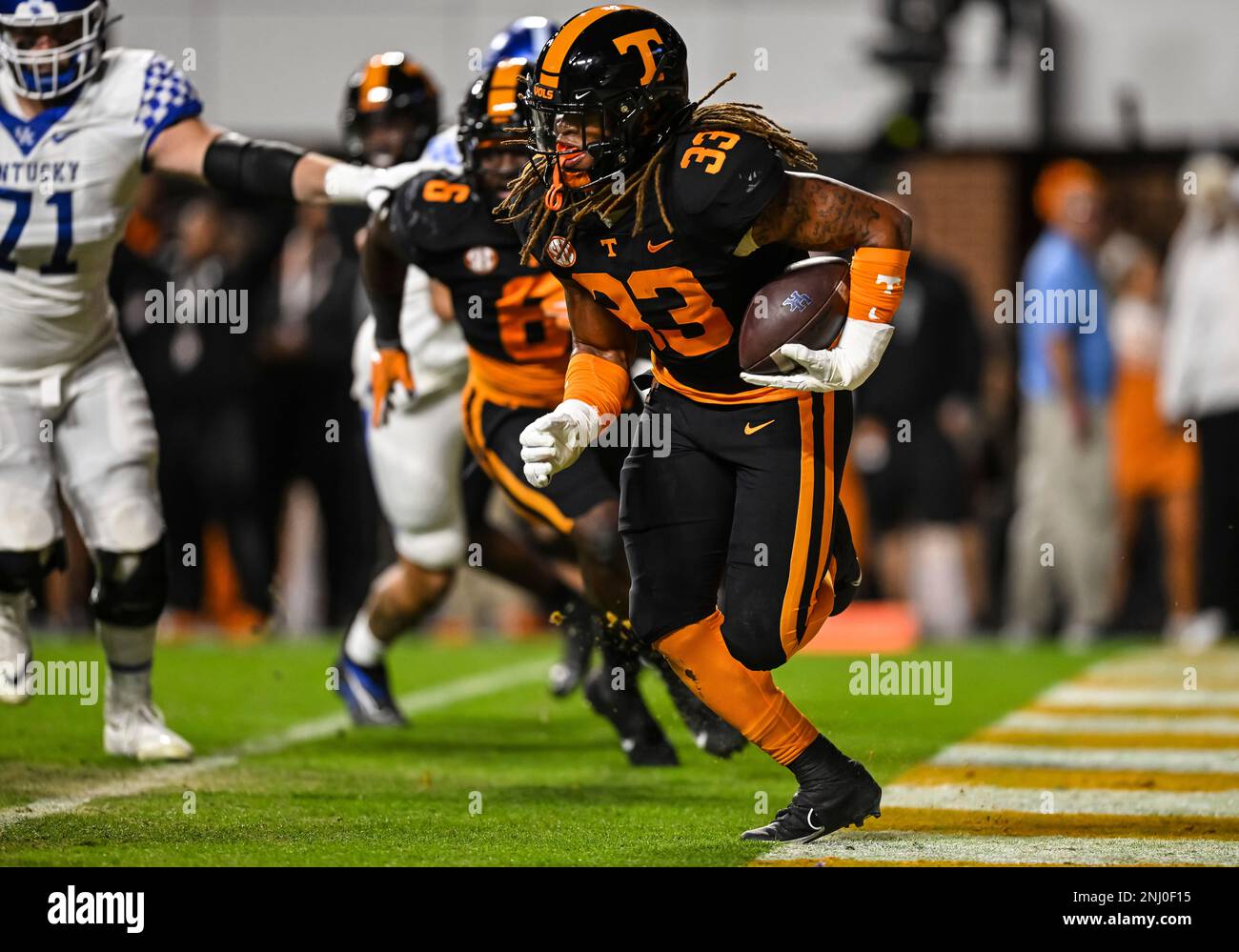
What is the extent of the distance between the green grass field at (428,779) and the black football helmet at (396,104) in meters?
1.99

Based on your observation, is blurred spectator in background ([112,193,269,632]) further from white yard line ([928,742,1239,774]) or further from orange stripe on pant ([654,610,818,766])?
orange stripe on pant ([654,610,818,766])

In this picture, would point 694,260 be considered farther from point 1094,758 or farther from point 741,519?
point 1094,758

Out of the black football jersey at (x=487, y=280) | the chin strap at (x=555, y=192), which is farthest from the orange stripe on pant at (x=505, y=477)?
the chin strap at (x=555, y=192)

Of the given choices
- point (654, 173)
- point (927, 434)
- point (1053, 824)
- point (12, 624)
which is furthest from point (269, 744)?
point (927, 434)

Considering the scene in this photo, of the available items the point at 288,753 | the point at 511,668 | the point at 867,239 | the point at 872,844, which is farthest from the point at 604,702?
the point at 511,668

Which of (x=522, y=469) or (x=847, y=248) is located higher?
(x=847, y=248)

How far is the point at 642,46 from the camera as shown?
433 cm

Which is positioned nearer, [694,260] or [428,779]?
[694,260]

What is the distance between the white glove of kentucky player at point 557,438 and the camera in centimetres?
420

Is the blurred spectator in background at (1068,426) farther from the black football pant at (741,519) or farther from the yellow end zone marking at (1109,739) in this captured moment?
the black football pant at (741,519)

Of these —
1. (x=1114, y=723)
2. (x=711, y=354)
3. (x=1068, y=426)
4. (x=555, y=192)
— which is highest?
(x=555, y=192)

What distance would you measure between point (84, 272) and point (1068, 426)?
5779 mm
